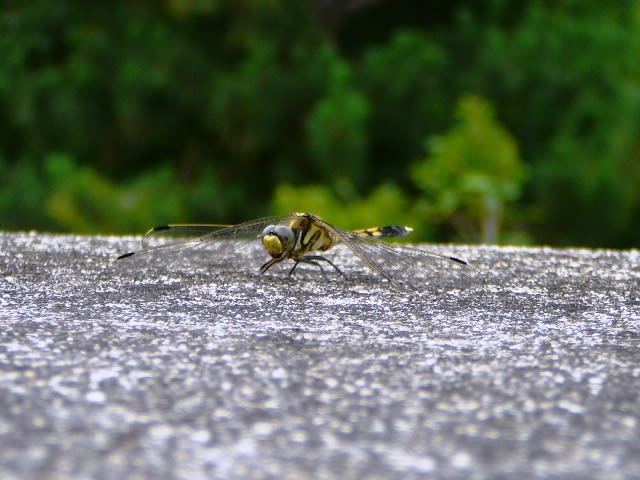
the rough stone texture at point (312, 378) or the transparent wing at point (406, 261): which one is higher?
the transparent wing at point (406, 261)

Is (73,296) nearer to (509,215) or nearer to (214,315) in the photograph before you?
(214,315)

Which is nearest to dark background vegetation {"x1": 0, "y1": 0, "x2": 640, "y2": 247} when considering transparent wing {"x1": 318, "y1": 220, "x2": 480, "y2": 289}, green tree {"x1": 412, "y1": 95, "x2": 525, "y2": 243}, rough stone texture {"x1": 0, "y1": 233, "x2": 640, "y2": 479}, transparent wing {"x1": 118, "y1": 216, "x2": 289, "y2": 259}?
green tree {"x1": 412, "y1": 95, "x2": 525, "y2": 243}

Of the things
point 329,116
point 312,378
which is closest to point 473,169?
point 329,116

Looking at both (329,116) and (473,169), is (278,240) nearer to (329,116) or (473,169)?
(329,116)

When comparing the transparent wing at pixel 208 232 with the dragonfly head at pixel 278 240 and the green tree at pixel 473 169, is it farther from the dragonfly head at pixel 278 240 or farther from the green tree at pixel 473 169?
the green tree at pixel 473 169

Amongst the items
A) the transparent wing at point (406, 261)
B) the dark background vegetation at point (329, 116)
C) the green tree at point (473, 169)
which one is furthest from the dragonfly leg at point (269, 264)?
the green tree at point (473, 169)

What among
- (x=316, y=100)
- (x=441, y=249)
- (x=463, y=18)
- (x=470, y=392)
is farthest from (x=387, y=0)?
(x=470, y=392)

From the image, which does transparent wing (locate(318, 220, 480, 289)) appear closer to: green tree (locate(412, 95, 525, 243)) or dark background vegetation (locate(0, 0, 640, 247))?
dark background vegetation (locate(0, 0, 640, 247))
